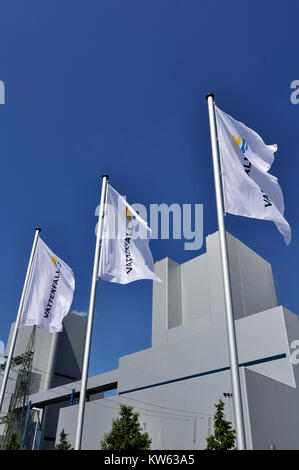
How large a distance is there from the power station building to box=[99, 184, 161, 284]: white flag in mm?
12334

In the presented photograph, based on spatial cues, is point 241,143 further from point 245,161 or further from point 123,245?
point 123,245

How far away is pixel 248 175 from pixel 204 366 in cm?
2079

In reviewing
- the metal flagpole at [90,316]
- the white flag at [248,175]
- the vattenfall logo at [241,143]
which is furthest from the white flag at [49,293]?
the vattenfall logo at [241,143]

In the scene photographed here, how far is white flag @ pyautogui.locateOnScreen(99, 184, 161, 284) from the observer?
13.5 m

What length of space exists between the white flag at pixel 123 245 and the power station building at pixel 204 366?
1233cm

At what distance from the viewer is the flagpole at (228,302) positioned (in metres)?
8.09

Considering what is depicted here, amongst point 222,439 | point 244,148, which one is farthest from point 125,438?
point 244,148

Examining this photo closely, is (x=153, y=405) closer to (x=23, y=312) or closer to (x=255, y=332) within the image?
(x=255, y=332)

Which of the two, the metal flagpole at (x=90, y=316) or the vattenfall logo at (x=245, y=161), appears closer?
the metal flagpole at (x=90, y=316)

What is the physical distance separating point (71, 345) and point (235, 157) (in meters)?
53.5

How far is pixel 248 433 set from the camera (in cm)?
2111

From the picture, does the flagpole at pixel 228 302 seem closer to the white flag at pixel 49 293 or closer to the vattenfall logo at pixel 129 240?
the vattenfall logo at pixel 129 240

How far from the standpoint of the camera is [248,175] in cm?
1167

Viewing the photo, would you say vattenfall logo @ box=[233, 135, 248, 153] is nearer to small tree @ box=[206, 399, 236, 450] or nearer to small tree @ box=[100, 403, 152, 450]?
small tree @ box=[206, 399, 236, 450]
